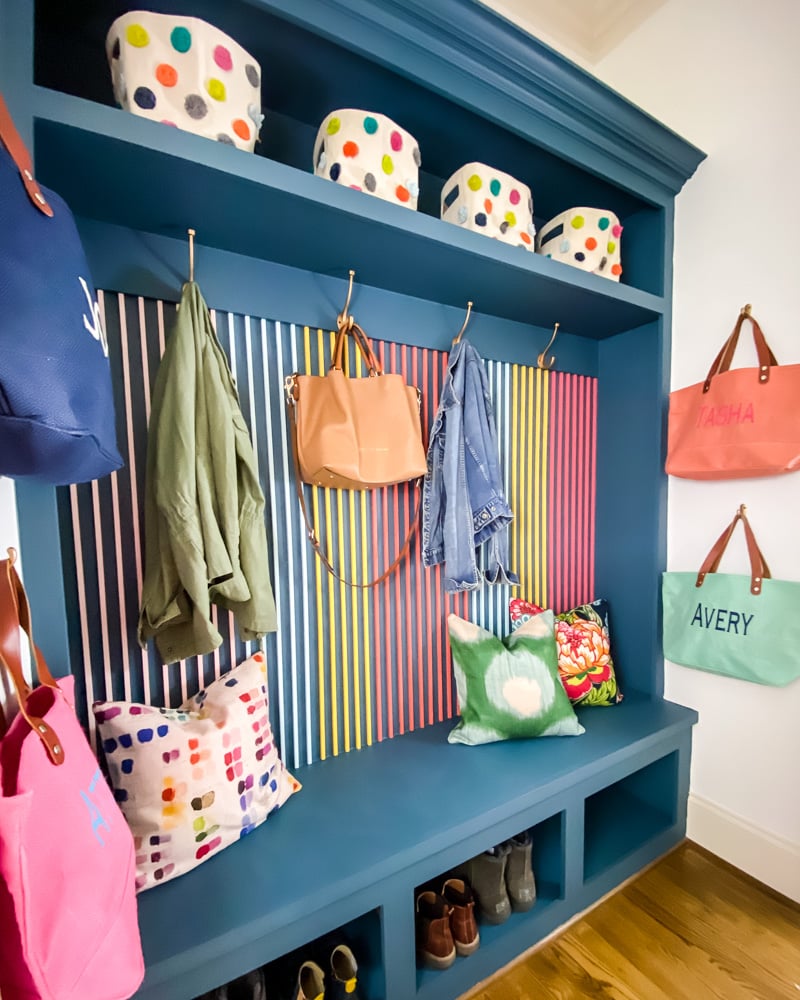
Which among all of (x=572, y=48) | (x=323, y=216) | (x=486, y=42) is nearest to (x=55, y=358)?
(x=323, y=216)

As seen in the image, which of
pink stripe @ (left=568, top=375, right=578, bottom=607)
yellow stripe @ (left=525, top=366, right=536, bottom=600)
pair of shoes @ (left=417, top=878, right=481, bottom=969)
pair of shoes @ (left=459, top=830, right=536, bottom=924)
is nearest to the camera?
pair of shoes @ (left=417, top=878, right=481, bottom=969)

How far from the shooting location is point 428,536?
4.98 ft

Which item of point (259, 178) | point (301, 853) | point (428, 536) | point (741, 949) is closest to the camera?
point (259, 178)

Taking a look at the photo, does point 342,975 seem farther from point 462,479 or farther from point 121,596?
point 462,479

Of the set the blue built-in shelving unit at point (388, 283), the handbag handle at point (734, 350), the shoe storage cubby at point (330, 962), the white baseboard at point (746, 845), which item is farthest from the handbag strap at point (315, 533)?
the white baseboard at point (746, 845)

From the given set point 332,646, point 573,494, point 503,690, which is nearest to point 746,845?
point 503,690

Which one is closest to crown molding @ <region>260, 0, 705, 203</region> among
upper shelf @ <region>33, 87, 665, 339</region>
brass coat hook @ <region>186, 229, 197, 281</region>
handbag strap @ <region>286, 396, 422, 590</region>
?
upper shelf @ <region>33, 87, 665, 339</region>

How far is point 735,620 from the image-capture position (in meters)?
1.54

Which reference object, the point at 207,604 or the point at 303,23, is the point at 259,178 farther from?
the point at 207,604

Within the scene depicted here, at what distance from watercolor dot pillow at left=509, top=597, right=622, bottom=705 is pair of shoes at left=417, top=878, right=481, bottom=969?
72cm

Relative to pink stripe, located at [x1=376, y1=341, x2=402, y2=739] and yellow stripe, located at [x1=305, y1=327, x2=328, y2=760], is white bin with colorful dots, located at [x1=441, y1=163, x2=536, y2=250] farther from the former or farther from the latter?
pink stripe, located at [x1=376, y1=341, x2=402, y2=739]

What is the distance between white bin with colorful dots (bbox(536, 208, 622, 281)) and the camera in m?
1.51

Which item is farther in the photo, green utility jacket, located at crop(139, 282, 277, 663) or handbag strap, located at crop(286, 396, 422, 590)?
handbag strap, located at crop(286, 396, 422, 590)

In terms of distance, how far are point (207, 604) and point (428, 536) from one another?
731 mm
